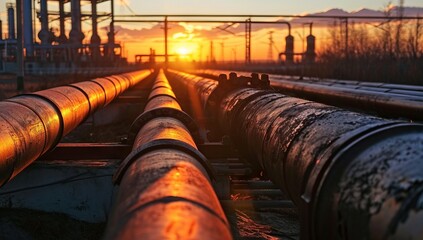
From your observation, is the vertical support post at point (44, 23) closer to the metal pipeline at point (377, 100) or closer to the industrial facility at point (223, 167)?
the industrial facility at point (223, 167)

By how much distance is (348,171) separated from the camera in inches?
76.4

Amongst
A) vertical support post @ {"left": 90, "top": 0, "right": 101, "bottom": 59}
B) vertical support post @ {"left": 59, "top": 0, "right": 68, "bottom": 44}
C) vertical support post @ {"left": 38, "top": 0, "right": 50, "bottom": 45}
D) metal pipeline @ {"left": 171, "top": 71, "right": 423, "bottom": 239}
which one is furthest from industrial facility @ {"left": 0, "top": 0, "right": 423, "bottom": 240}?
vertical support post @ {"left": 59, "top": 0, "right": 68, "bottom": 44}

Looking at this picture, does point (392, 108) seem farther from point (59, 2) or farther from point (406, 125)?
point (59, 2)

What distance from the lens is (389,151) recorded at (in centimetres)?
185

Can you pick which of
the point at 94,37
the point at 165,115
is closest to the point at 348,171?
the point at 165,115

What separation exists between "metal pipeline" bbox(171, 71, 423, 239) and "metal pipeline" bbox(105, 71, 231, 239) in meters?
0.42

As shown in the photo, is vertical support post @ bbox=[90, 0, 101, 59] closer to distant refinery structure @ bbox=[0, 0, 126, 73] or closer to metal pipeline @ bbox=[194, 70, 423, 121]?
distant refinery structure @ bbox=[0, 0, 126, 73]

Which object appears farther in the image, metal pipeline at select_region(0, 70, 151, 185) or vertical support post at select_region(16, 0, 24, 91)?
vertical support post at select_region(16, 0, 24, 91)

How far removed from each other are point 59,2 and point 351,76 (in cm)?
3325

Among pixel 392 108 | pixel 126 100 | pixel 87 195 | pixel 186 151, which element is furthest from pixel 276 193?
pixel 126 100

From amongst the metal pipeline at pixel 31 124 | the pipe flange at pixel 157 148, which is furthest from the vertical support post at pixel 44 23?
the pipe flange at pixel 157 148

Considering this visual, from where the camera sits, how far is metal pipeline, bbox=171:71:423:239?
5.24ft

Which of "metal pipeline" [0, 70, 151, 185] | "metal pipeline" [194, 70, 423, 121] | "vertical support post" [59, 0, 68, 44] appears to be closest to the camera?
"metal pipeline" [0, 70, 151, 185]

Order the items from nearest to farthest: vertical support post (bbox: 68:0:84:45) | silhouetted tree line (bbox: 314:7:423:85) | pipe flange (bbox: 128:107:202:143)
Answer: pipe flange (bbox: 128:107:202:143), silhouetted tree line (bbox: 314:7:423:85), vertical support post (bbox: 68:0:84:45)
